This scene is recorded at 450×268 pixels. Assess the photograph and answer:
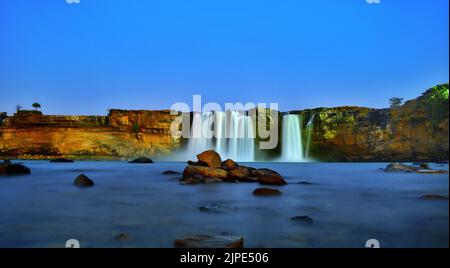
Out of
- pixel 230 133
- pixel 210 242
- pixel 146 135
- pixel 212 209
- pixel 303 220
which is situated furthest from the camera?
pixel 146 135

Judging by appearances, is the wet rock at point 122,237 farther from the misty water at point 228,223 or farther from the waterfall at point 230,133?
the waterfall at point 230,133

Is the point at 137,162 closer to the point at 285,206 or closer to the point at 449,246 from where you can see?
the point at 285,206

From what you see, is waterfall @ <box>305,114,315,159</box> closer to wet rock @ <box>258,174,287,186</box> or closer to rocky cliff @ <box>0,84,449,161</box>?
rocky cliff @ <box>0,84,449,161</box>

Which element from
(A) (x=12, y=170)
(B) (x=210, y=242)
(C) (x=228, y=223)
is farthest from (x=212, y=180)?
(A) (x=12, y=170)

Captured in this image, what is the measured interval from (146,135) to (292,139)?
1752 centimetres

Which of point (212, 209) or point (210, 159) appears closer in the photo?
point (212, 209)

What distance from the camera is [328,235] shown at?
3582 millimetres

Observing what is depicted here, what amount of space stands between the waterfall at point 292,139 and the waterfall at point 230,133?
3.67 m

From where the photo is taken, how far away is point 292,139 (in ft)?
123

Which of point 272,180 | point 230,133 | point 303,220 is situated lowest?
point 272,180

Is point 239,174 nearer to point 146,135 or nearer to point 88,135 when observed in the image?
point 146,135

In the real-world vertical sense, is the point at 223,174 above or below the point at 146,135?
below

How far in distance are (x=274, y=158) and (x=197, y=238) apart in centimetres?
3522
